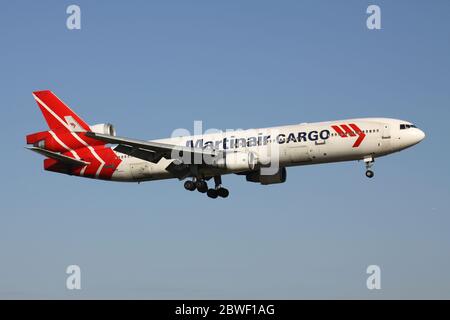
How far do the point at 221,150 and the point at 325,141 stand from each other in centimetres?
774

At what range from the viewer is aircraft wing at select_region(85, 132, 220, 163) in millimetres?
57531

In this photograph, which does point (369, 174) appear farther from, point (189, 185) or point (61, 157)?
point (61, 157)

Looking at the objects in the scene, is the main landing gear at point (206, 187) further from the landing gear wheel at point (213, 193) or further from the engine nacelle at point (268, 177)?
the engine nacelle at point (268, 177)

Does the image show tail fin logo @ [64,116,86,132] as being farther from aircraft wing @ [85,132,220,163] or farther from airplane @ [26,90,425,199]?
aircraft wing @ [85,132,220,163]

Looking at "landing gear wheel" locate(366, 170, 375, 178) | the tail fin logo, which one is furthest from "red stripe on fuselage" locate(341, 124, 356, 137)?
the tail fin logo

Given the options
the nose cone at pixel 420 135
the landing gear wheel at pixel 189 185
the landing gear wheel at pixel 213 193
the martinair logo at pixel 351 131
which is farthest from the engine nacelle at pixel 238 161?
the nose cone at pixel 420 135

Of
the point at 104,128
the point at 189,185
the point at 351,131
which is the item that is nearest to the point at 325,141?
the point at 351,131

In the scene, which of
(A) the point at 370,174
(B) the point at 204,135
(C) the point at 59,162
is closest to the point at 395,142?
(A) the point at 370,174

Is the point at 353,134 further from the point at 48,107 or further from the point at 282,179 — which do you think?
the point at 48,107

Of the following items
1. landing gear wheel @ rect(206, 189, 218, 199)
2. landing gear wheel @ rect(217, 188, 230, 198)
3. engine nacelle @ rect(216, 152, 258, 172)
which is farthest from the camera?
landing gear wheel @ rect(206, 189, 218, 199)

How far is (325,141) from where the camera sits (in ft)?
190

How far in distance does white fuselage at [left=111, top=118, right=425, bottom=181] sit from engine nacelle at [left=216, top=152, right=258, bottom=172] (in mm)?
648

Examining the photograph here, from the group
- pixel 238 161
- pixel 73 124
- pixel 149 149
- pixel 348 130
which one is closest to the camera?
pixel 348 130

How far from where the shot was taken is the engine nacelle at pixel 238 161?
5828 cm
